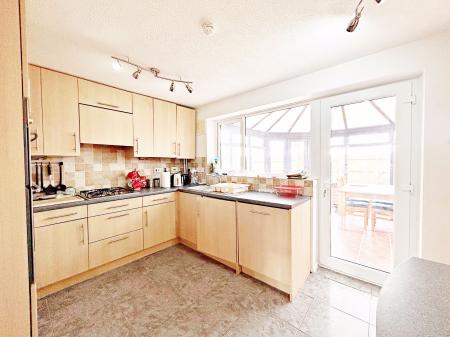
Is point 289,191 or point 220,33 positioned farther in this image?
point 289,191

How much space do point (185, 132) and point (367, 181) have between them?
260cm

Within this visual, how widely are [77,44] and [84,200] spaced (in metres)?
1.44

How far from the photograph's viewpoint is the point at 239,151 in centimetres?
301

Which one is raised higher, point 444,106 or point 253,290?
point 444,106

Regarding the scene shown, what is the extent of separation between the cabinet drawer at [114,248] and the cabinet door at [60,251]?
0.07 meters

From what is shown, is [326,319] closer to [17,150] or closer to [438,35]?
[17,150]

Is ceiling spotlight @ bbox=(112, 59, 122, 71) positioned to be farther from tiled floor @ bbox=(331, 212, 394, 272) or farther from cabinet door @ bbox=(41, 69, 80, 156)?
tiled floor @ bbox=(331, 212, 394, 272)

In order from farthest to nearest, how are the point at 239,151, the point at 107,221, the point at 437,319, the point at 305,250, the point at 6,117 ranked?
the point at 239,151 < the point at 107,221 < the point at 305,250 < the point at 6,117 < the point at 437,319

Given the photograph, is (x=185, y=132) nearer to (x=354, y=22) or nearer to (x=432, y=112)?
(x=354, y=22)

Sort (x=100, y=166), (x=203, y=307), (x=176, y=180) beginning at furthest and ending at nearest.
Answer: (x=176, y=180) < (x=100, y=166) < (x=203, y=307)

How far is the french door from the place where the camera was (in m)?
1.70

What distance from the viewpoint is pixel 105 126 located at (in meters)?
2.34

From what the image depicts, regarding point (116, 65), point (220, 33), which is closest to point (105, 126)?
point (116, 65)

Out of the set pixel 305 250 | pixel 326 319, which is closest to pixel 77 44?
pixel 305 250
